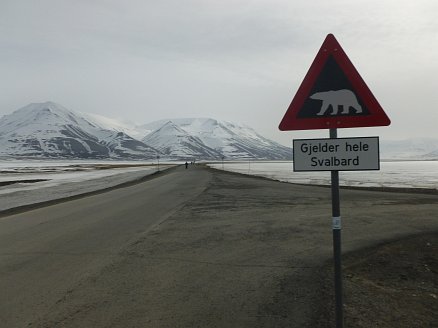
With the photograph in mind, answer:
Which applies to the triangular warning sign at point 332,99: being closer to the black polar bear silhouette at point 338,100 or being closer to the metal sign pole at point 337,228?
the black polar bear silhouette at point 338,100

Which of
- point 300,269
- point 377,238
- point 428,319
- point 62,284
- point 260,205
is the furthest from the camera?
point 260,205

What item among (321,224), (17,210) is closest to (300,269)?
(321,224)

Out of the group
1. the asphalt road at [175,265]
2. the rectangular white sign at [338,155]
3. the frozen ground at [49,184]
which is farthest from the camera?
the frozen ground at [49,184]

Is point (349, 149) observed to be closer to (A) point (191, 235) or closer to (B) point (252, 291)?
(B) point (252, 291)

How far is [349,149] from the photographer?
3949 millimetres

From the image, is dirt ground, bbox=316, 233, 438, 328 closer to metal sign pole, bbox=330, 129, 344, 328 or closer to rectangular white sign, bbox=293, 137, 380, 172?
metal sign pole, bbox=330, 129, 344, 328

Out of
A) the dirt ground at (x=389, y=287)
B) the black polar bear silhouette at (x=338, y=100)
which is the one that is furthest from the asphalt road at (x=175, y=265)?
the black polar bear silhouette at (x=338, y=100)

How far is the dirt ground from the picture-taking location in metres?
4.67

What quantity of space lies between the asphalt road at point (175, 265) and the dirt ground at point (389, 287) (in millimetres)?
400

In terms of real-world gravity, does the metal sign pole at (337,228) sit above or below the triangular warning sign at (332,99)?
below

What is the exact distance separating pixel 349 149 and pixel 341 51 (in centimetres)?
95

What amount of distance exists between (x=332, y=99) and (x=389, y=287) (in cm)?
320

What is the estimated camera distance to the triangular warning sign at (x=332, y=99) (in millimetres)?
3980

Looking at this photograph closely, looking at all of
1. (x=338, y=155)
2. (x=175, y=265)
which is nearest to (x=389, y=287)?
(x=338, y=155)
